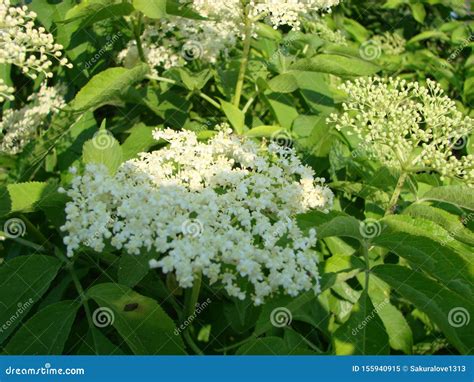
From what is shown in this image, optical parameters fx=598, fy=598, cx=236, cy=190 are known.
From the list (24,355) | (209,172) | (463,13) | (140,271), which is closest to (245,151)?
(209,172)

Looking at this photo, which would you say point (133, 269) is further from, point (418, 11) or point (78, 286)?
point (418, 11)

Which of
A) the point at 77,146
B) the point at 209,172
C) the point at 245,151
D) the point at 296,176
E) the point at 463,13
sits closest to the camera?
the point at 209,172

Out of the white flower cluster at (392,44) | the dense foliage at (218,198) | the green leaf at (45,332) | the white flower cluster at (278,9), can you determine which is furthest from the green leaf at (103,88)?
the white flower cluster at (392,44)

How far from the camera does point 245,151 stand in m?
2.62

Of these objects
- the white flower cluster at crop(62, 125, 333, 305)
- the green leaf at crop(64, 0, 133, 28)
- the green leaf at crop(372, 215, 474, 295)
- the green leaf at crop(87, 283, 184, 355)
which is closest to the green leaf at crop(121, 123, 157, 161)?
the white flower cluster at crop(62, 125, 333, 305)

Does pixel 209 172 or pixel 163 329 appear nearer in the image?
pixel 163 329

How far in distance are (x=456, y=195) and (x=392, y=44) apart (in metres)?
2.91

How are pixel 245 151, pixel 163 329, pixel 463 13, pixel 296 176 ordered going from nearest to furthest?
pixel 163 329
pixel 245 151
pixel 296 176
pixel 463 13

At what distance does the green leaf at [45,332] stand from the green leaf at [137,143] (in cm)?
90

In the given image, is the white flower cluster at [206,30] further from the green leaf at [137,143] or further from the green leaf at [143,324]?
the green leaf at [143,324]

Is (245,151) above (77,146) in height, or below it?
above

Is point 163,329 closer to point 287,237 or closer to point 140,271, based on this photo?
point 140,271

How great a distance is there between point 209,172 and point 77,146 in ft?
3.64

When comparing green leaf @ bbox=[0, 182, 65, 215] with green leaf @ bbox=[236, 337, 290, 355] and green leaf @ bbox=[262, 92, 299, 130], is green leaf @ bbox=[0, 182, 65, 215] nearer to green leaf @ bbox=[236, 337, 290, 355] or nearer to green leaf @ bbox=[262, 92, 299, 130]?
green leaf @ bbox=[236, 337, 290, 355]
